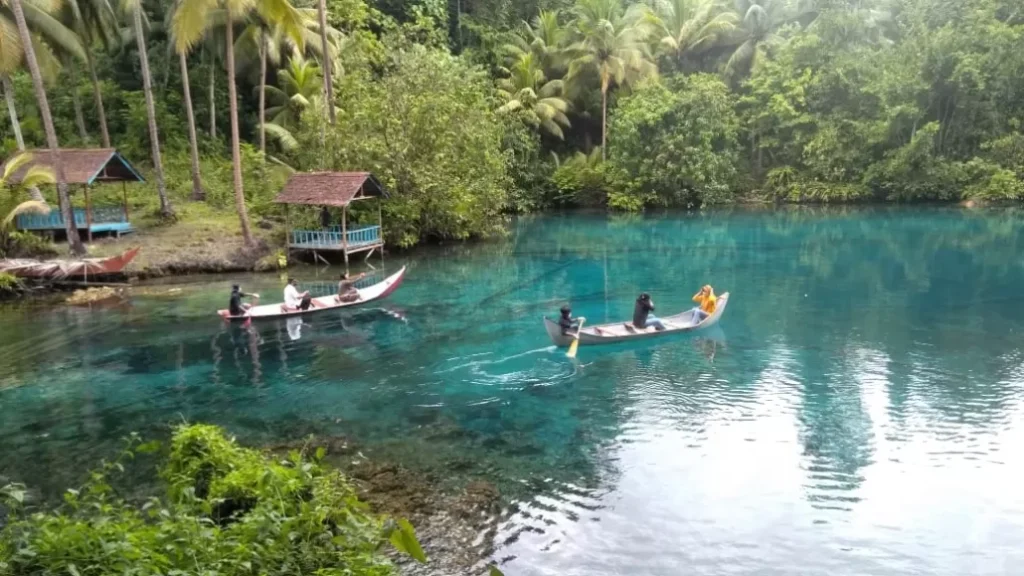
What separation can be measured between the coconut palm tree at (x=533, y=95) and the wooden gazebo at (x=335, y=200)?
17.9m

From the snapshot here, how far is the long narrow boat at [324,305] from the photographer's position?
18867 mm

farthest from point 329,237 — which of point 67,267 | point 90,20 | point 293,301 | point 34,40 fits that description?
point 90,20

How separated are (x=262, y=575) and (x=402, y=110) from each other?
2563 cm

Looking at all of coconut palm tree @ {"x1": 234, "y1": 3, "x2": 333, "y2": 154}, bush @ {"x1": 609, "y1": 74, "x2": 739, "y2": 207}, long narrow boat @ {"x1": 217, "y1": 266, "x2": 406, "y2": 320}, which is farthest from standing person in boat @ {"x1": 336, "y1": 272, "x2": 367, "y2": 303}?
bush @ {"x1": 609, "y1": 74, "x2": 739, "y2": 207}

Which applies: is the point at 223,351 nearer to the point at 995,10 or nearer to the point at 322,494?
the point at 322,494

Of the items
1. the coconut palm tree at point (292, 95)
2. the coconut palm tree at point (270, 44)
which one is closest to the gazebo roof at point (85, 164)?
the coconut palm tree at point (270, 44)

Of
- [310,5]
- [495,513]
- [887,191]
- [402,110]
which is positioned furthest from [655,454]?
[887,191]

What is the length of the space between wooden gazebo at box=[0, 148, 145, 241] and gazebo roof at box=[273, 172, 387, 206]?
5.80 meters

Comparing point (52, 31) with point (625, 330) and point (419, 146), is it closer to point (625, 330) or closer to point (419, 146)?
point (419, 146)

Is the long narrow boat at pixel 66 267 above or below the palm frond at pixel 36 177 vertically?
below

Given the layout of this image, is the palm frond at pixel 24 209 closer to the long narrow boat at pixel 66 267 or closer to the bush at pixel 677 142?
the long narrow boat at pixel 66 267

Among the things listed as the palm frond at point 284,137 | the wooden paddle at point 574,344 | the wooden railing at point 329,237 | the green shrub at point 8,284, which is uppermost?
the palm frond at point 284,137

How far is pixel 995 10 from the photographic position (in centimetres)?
4138

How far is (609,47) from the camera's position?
4450 cm
